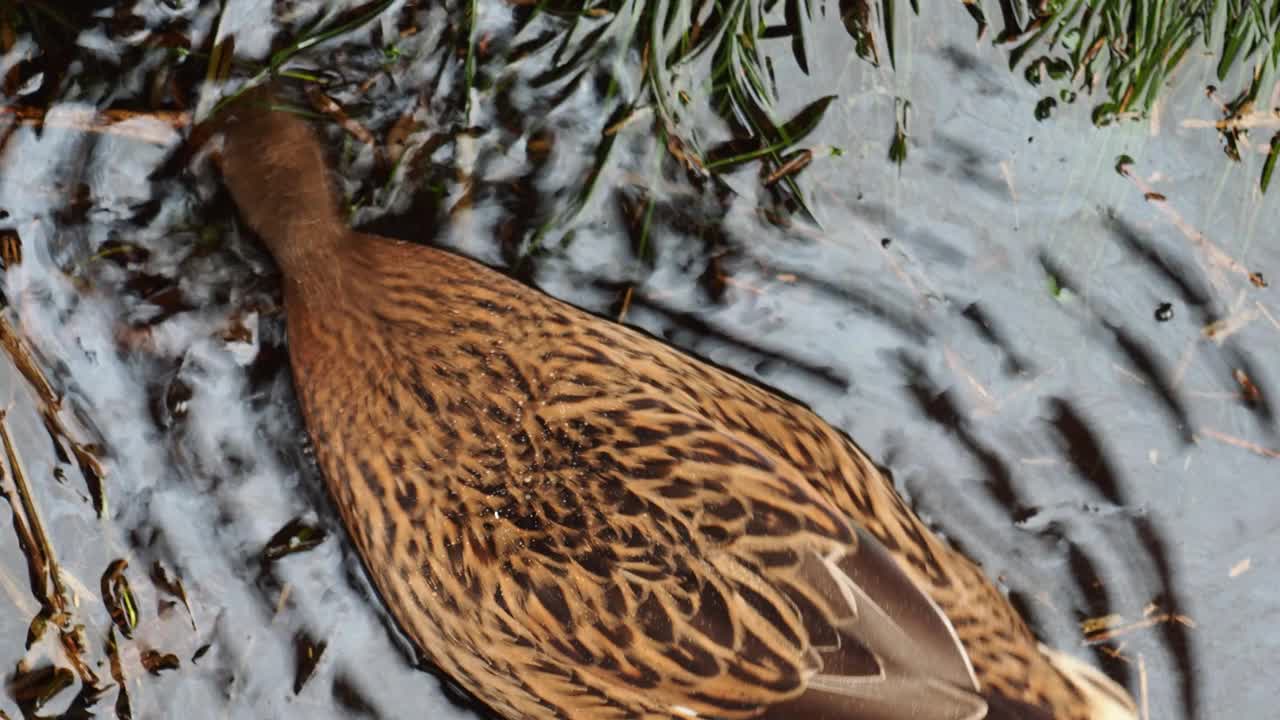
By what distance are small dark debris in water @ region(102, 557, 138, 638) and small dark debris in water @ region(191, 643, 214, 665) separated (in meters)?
0.16

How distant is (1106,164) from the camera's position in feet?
9.12

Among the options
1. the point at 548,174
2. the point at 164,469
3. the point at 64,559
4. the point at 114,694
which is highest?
the point at 548,174

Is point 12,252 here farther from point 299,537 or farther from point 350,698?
point 350,698

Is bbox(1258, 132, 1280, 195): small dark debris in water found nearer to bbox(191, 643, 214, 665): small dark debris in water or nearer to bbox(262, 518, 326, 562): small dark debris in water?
bbox(262, 518, 326, 562): small dark debris in water

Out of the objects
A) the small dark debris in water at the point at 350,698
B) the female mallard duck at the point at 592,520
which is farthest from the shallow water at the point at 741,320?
the female mallard duck at the point at 592,520

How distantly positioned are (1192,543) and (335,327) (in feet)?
6.65

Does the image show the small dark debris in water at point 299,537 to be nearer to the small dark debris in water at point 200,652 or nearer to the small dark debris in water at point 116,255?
the small dark debris in water at point 200,652

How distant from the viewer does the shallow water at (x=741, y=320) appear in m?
2.62

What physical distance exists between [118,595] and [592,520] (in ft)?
4.18

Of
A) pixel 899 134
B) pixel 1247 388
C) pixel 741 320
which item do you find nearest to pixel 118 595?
pixel 741 320

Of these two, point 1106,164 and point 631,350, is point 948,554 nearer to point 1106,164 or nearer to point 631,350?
point 631,350

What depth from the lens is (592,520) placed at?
208 cm

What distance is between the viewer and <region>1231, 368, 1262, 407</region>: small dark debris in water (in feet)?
8.94

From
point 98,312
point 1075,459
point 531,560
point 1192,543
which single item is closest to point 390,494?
point 531,560
